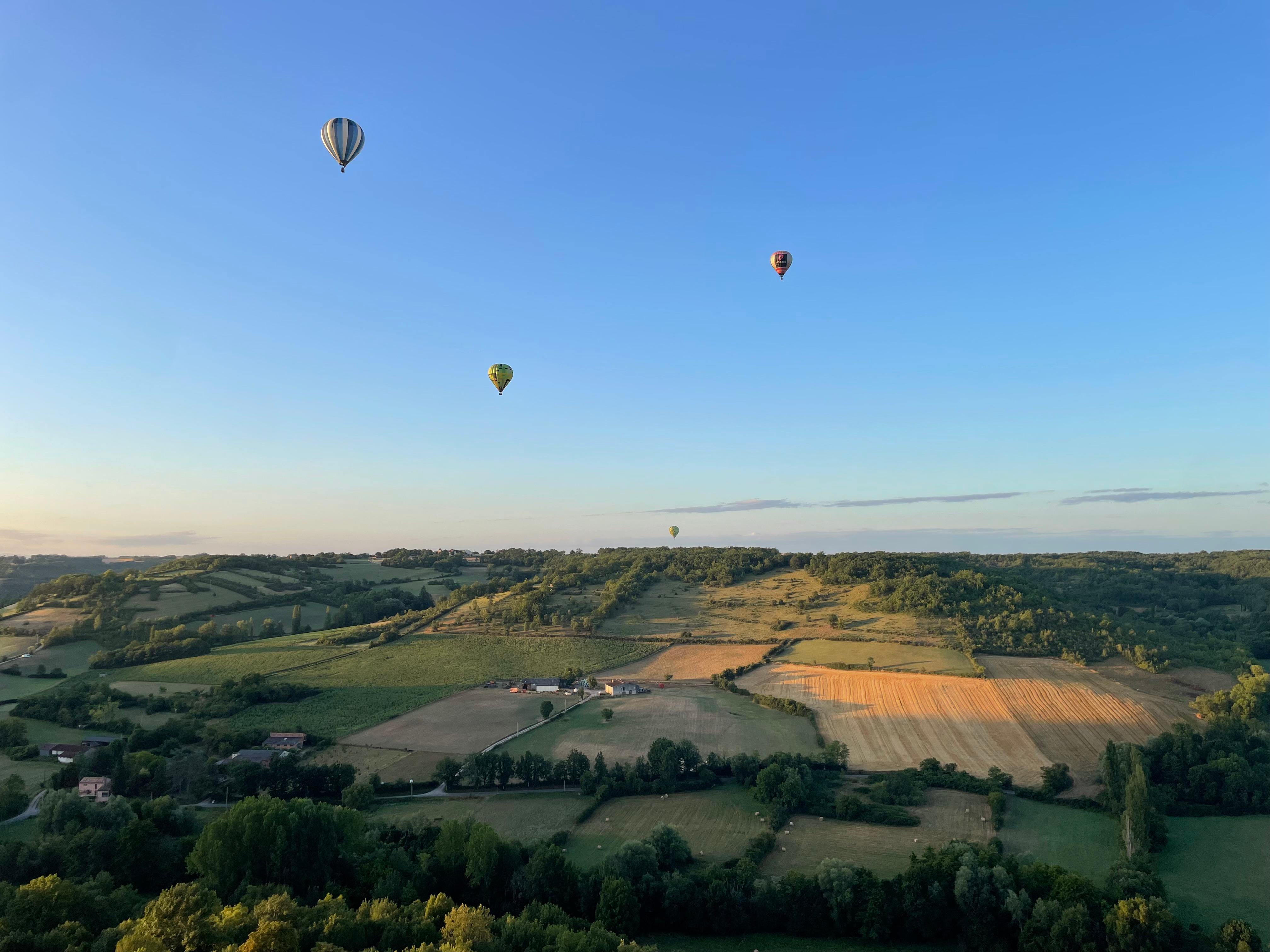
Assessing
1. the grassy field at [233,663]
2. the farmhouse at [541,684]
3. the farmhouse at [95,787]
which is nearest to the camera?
the farmhouse at [95,787]

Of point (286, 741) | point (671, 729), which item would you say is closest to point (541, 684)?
point (671, 729)

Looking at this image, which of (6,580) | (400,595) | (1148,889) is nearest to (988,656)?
(1148,889)

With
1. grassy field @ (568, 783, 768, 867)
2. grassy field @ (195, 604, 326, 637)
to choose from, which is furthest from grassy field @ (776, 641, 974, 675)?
grassy field @ (195, 604, 326, 637)

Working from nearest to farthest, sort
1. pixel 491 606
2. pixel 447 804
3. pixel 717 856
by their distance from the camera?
pixel 717 856, pixel 447 804, pixel 491 606

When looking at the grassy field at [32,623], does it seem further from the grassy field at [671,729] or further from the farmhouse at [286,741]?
the grassy field at [671,729]

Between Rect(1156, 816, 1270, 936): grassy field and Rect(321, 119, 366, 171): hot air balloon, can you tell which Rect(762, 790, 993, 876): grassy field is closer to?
Rect(1156, 816, 1270, 936): grassy field

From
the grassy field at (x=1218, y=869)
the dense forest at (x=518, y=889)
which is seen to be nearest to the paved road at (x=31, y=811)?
the dense forest at (x=518, y=889)

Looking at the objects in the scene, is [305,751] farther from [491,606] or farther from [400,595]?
[400,595]

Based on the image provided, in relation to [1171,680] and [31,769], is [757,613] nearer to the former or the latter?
[1171,680]
